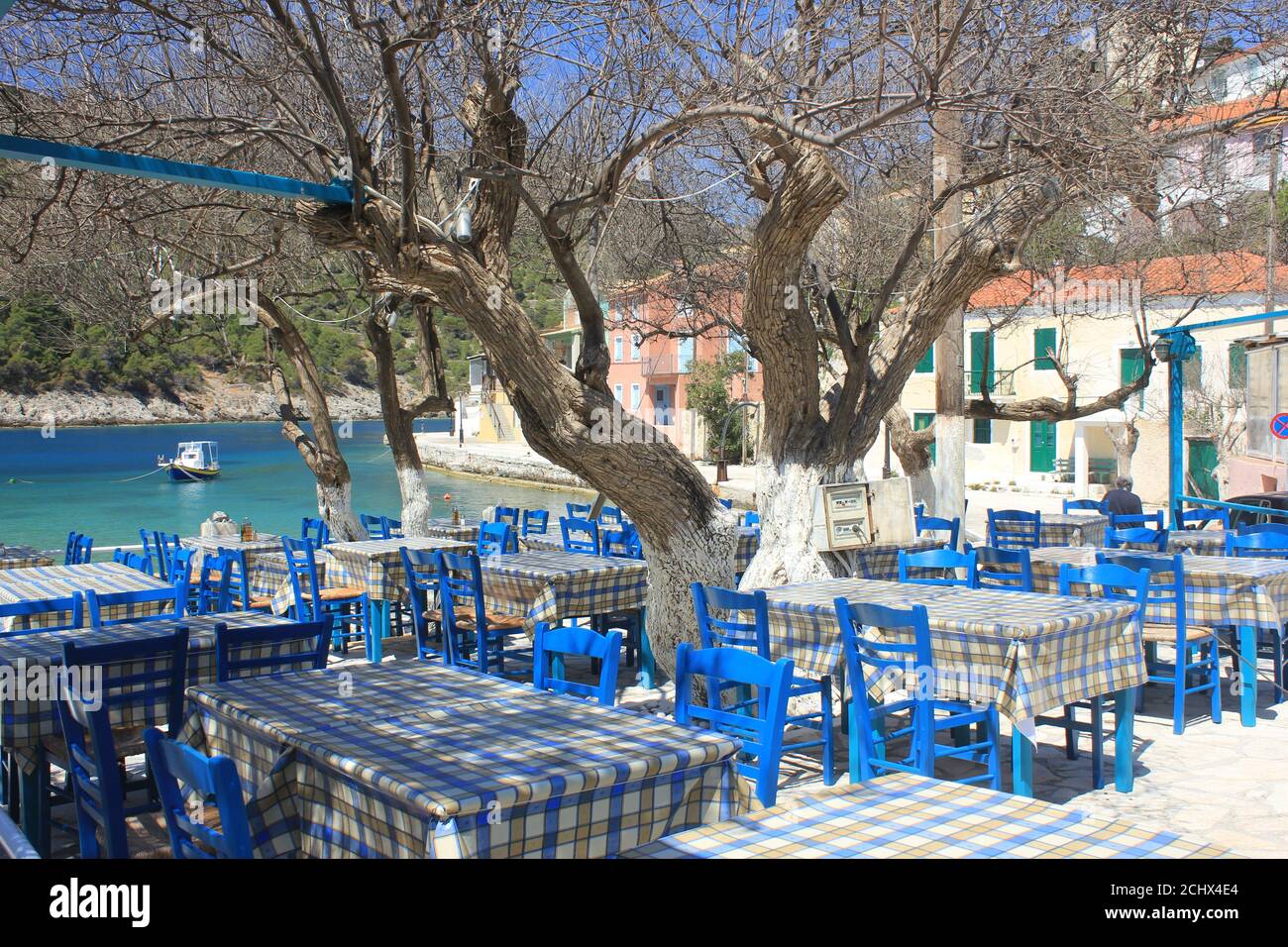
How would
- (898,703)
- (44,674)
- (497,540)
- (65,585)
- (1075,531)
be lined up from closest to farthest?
(44,674)
(898,703)
(65,585)
(1075,531)
(497,540)

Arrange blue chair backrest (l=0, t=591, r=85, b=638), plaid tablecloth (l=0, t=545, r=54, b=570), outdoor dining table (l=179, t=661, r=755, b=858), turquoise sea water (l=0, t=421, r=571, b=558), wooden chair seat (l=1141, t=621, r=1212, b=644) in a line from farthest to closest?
turquoise sea water (l=0, t=421, r=571, b=558) < plaid tablecloth (l=0, t=545, r=54, b=570) < wooden chair seat (l=1141, t=621, r=1212, b=644) < blue chair backrest (l=0, t=591, r=85, b=638) < outdoor dining table (l=179, t=661, r=755, b=858)

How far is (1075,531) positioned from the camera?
11.7 m

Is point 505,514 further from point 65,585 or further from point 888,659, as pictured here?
point 888,659

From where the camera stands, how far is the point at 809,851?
102 inches

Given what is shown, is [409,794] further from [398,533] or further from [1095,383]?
[1095,383]

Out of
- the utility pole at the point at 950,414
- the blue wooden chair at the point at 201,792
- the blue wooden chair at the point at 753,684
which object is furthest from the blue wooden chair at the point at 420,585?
the utility pole at the point at 950,414

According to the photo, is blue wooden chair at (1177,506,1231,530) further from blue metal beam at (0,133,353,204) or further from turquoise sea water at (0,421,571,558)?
turquoise sea water at (0,421,571,558)

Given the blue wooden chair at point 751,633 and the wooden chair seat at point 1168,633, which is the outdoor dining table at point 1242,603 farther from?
the blue wooden chair at point 751,633

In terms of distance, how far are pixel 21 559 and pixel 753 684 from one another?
9.16m

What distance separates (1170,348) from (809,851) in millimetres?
12182

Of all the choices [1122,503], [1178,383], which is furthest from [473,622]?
[1178,383]

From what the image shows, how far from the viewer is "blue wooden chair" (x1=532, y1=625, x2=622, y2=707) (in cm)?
454

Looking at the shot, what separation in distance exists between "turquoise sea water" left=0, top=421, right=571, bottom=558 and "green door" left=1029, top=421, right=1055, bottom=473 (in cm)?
1694

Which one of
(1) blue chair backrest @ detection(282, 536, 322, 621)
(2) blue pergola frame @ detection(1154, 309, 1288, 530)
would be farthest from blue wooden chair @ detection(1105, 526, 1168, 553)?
(1) blue chair backrest @ detection(282, 536, 322, 621)
